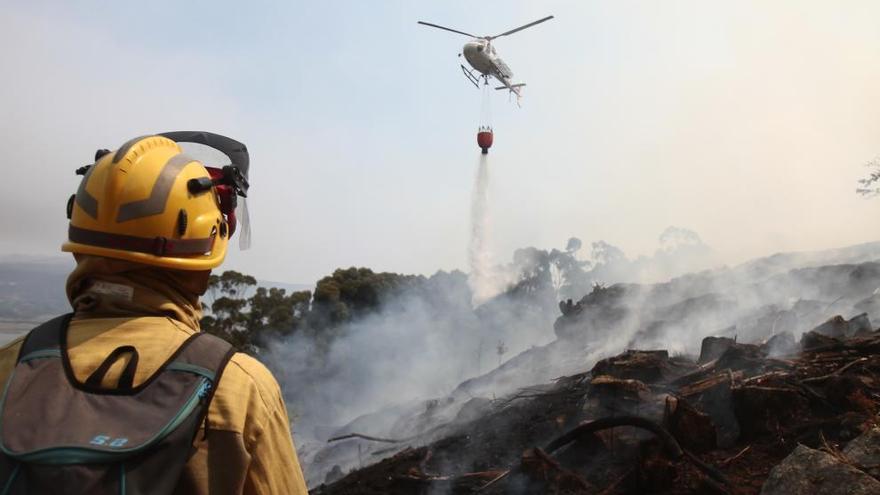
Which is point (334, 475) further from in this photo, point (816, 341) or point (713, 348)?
point (816, 341)

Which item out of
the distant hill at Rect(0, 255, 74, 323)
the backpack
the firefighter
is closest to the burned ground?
the firefighter

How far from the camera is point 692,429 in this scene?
7.18 metres

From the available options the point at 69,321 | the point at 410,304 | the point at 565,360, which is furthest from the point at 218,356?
the point at 410,304

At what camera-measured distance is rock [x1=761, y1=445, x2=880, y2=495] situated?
4.65m

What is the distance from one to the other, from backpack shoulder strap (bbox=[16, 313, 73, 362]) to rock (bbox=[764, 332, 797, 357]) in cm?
1202

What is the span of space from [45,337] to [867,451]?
631cm

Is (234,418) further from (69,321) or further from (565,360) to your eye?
(565,360)

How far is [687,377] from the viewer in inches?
400

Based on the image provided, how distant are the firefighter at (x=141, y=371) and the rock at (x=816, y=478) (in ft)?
15.8

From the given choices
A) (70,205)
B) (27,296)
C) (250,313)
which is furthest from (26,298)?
(70,205)

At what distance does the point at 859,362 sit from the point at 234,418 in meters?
9.48

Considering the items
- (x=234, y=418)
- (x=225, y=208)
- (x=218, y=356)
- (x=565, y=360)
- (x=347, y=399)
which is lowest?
(x=347, y=399)

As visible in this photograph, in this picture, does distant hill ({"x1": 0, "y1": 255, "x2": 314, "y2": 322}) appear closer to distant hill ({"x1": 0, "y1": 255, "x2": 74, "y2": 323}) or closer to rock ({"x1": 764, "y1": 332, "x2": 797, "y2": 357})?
distant hill ({"x1": 0, "y1": 255, "x2": 74, "y2": 323})

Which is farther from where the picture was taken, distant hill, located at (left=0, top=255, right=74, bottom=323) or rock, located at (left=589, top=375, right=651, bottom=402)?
distant hill, located at (left=0, top=255, right=74, bottom=323)
